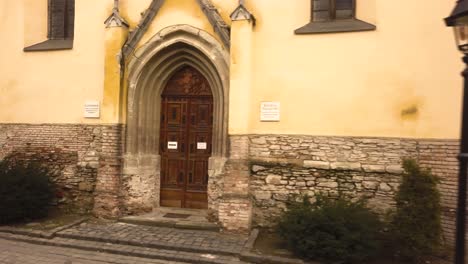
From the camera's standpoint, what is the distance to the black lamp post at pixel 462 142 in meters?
3.00

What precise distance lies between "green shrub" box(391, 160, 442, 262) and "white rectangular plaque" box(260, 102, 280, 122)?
262 centimetres

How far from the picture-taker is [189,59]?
7.93 meters

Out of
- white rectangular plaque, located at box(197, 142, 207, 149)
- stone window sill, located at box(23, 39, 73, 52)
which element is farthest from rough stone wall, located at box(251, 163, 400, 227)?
stone window sill, located at box(23, 39, 73, 52)

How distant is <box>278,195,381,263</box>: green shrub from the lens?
5297 mm

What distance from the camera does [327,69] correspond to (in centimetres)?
682

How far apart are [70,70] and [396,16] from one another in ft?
24.3

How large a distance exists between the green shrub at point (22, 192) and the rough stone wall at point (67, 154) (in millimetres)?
600

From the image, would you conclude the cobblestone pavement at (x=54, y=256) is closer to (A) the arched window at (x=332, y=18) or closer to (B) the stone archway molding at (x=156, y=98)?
(B) the stone archway molding at (x=156, y=98)

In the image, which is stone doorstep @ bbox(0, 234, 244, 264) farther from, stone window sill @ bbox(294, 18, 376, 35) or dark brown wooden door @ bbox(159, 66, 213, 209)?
stone window sill @ bbox(294, 18, 376, 35)

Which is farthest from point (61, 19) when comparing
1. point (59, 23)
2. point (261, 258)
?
point (261, 258)

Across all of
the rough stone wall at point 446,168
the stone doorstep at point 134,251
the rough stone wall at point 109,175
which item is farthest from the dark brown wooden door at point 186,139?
the rough stone wall at point 446,168


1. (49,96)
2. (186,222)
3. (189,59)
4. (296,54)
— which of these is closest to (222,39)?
(189,59)

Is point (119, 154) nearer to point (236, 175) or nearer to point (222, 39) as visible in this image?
point (236, 175)

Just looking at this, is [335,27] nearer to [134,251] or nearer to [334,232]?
[334,232]
